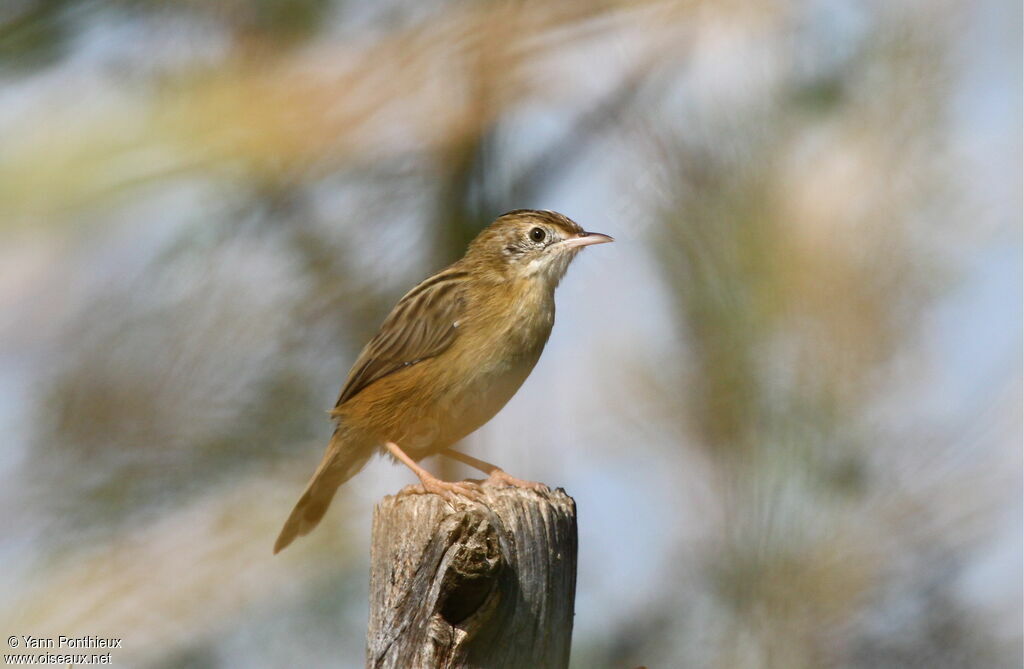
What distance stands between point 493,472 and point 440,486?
1.28ft

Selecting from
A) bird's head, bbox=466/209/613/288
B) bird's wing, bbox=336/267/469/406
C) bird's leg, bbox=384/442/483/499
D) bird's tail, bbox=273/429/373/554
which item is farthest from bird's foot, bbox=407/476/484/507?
bird's head, bbox=466/209/613/288

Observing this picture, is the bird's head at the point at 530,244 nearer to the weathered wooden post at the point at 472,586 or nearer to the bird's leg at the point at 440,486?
the bird's leg at the point at 440,486

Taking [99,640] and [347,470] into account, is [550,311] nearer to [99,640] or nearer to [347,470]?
[347,470]

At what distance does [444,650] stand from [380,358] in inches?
78.1

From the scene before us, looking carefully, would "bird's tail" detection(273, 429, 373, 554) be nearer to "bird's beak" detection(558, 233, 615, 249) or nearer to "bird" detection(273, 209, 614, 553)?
"bird" detection(273, 209, 614, 553)

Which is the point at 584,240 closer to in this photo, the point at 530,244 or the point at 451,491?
the point at 530,244

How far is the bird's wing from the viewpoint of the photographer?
4.45 m

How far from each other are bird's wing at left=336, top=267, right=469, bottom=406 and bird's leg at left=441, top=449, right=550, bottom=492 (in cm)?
51

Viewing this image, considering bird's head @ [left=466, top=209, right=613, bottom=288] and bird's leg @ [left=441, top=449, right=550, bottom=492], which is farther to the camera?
bird's head @ [left=466, top=209, right=613, bottom=288]

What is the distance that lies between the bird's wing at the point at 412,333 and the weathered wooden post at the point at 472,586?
1.46 metres

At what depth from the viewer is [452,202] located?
4.89m

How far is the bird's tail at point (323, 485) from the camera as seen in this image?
460cm

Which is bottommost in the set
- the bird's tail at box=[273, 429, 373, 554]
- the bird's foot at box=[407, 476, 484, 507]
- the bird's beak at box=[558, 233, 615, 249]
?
the bird's foot at box=[407, 476, 484, 507]

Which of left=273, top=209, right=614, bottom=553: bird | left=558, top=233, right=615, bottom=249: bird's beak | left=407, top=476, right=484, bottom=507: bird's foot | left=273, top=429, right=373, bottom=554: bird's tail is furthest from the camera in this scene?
left=558, top=233, right=615, bottom=249: bird's beak
